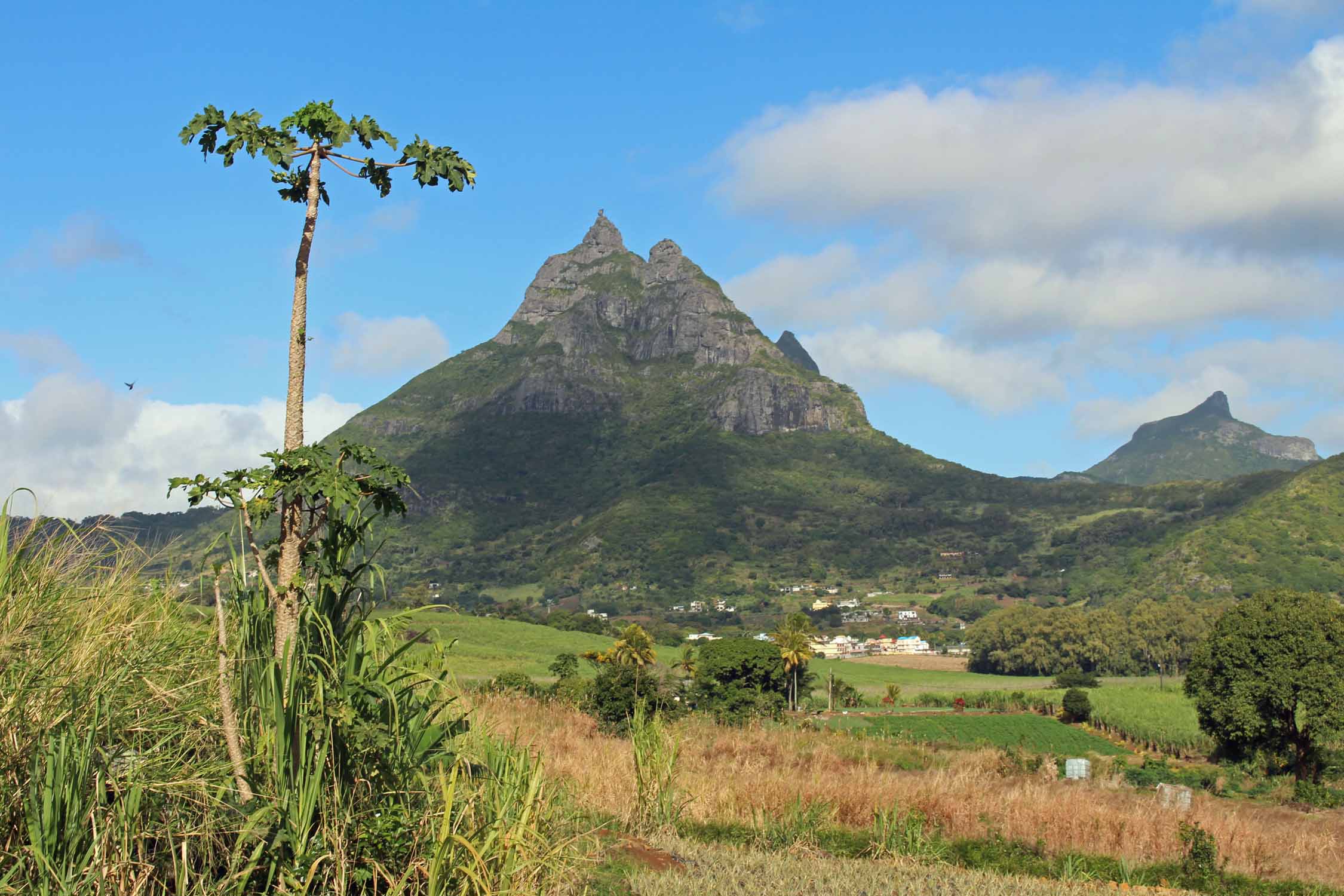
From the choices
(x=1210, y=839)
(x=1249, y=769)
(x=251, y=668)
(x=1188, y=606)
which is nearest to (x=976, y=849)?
(x=1210, y=839)

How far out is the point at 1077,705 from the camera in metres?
72.4

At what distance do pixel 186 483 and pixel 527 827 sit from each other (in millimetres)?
2910

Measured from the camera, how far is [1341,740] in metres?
50.8

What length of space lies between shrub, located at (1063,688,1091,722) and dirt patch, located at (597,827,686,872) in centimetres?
7041

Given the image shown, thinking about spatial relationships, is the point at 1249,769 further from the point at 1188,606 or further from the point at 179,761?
the point at 1188,606

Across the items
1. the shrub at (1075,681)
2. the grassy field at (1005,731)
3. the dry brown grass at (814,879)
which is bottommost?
the shrub at (1075,681)

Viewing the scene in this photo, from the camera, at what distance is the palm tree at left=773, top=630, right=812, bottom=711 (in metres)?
74.4

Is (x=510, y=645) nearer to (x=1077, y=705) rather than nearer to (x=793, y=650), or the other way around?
(x=793, y=650)

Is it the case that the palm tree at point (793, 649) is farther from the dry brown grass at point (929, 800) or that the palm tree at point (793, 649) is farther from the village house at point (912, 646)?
the village house at point (912, 646)

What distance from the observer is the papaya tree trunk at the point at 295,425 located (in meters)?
5.49

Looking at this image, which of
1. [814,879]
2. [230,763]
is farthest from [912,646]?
[230,763]

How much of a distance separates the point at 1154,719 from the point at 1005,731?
8.97m

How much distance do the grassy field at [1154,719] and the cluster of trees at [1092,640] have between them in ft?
140

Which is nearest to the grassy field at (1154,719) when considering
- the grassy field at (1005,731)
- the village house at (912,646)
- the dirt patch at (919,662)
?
the grassy field at (1005,731)
